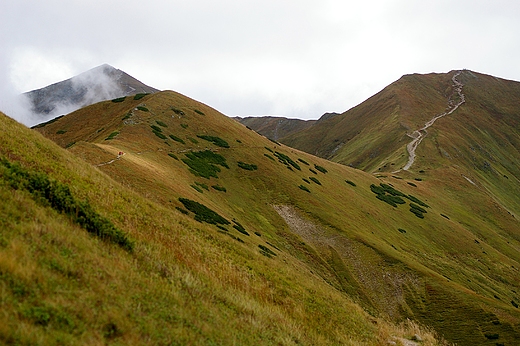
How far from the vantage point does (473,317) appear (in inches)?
1293

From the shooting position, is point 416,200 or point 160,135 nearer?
point 160,135

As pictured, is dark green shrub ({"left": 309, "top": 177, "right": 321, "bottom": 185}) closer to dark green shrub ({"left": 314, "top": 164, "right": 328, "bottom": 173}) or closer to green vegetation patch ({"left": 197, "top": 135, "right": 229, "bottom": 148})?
dark green shrub ({"left": 314, "top": 164, "right": 328, "bottom": 173})

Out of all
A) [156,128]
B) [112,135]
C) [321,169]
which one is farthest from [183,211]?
[321,169]

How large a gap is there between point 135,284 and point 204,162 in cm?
3649

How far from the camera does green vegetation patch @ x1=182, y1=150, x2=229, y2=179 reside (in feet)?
138

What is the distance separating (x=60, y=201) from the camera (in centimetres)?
1138

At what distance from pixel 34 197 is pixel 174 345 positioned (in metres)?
6.44

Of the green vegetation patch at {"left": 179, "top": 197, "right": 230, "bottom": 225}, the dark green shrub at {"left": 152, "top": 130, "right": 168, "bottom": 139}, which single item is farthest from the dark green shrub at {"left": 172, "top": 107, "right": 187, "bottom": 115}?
the green vegetation patch at {"left": 179, "top": 197, "right": 230, "bottom": 225}

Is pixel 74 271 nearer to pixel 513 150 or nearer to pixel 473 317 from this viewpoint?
pixel 473 317

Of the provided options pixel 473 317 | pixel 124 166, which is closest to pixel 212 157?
pixel 124 166

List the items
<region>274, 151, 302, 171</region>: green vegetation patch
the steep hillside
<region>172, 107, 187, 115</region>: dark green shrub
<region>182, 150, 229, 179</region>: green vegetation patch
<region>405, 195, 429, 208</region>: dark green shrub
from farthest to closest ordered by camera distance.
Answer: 1. <region>405, 195, 429, 208</region>: dark green shrub
2. <region>274, 151, 302, 171</region>: green vegetation patch
3. <region>172, 107, 187, 115</region>: dark green shrub
4. <region>182, 150, 229, 179</region>: green vegetation patch
5. the steep hillside

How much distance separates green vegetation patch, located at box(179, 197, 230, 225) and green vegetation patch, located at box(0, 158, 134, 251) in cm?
1404

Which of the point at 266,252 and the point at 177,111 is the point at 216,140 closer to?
the point at 177,111

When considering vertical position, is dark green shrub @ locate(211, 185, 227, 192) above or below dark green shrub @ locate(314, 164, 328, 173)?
below
